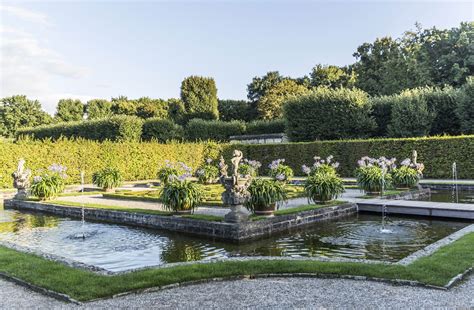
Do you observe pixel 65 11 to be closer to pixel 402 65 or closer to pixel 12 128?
pixel 402 65

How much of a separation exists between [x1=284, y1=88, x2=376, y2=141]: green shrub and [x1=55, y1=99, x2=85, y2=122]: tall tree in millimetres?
37054

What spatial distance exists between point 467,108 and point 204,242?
21.8 meters

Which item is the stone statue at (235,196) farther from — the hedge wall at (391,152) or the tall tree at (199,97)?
the tall tree at (199,97)

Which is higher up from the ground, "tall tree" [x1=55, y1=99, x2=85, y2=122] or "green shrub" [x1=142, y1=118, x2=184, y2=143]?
"tall tree" [x1=55, y1=99, x2=85, y2=122]

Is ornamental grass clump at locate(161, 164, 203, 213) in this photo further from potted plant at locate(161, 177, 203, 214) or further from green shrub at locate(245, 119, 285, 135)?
green shrub at locate(245, 119, 285, 135)

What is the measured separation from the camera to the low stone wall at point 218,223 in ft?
27.7

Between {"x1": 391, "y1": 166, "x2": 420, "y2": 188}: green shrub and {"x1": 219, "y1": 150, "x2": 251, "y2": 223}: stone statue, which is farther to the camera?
{"x1": 391, "y1": 166, "x2": 420, "y2": 188}: green shrub

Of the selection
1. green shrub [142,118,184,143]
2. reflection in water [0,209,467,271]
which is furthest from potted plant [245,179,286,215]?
green shrub [142,118,184,143]

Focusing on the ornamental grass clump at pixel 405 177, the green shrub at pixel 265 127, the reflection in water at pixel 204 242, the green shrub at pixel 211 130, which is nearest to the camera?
the reflection in water at pixel 204 242

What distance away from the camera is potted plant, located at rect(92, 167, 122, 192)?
56.9ft

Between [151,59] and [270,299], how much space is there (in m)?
12.4

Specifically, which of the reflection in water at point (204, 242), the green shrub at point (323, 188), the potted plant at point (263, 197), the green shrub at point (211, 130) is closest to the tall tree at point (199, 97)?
the green shrub at point (211, 130)

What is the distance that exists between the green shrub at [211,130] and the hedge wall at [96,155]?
6.61 metres

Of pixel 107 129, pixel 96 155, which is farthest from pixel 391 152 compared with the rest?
pixel 107 129
